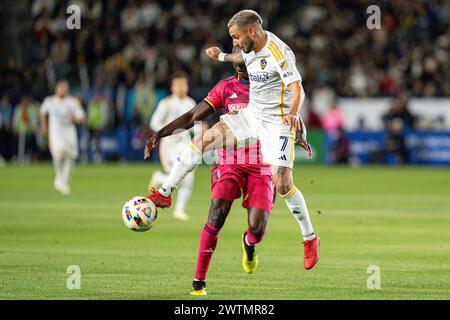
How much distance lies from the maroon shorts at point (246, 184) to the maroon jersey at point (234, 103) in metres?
0.08

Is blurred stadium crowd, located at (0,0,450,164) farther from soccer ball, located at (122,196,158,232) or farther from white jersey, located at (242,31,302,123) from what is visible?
soccer ball, located at (122,196,158,232)

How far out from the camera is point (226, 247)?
15.4 metres

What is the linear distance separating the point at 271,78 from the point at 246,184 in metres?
1.08

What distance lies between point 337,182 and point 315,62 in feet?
34.6

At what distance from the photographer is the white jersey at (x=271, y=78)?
1088 cm

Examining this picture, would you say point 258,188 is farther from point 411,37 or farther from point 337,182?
point 411,37

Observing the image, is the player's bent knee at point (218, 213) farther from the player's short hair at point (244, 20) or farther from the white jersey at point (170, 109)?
the white jersey at point (170, 109)

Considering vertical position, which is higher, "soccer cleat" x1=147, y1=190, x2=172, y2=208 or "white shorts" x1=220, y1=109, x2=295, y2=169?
"white shorts" x1=220, y1=109, x2=295, y2=169

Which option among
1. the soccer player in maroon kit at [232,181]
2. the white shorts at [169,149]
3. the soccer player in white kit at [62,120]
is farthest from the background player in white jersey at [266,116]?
the soccer player in white kit at [62,120]

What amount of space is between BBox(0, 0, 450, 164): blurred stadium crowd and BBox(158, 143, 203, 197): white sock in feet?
83.3

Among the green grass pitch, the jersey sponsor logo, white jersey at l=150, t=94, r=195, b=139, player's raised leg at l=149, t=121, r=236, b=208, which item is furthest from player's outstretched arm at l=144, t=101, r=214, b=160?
white jersey at l=150, t=94, r=195, b=139

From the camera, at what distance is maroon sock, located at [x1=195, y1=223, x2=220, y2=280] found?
10727mm

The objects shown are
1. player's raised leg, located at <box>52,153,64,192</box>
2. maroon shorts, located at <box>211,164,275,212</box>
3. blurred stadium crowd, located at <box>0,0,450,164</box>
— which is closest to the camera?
maroon shorts, located at <box>211,164,275,212</box>
